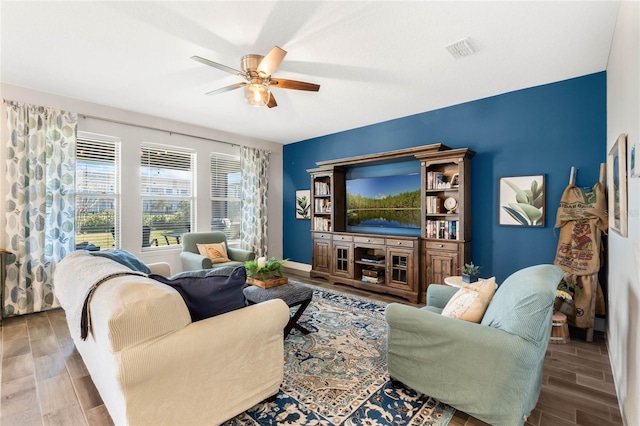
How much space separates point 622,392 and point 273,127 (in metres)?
5.00

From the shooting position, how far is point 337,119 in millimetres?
4734

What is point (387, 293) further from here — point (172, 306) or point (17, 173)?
point (17, 173)

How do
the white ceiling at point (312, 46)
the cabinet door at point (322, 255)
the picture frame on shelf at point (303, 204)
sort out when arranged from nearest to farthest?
the white ceiling at point (312, 46) < the cabinet door at point (322, 255) < the picture frame on shelf at point (303, 204)

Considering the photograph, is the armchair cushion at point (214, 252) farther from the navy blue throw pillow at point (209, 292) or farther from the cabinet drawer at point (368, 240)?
the navy blue throw pillow at point (209, 292)

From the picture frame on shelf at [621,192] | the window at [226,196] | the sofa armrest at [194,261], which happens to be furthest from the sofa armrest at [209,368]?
the window at [226,196]

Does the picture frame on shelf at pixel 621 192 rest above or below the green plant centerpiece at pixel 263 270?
above

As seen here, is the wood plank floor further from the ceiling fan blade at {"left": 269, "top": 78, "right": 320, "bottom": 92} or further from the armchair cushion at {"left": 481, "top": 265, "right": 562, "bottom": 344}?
the ceiling fan blade at {"left": 269, "top": 78, "right": 320, "bottom": 92}

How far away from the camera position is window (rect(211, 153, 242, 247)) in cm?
545

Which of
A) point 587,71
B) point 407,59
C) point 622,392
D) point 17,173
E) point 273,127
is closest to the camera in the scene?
point 622,392

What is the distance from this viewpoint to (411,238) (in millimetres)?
4086

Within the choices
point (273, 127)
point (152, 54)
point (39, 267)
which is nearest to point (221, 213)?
point (273, 127)

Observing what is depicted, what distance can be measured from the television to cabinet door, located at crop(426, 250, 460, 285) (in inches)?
22.2

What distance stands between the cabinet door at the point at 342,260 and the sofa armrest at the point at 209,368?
9.62 feet

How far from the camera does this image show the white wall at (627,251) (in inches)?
61.5
